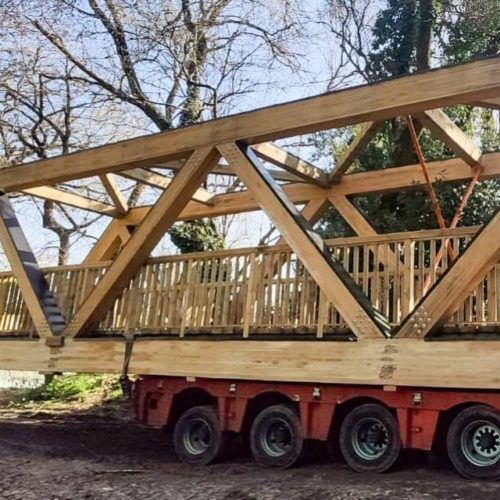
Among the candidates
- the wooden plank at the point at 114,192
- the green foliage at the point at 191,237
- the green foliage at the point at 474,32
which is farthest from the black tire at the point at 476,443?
the green foliage at the point at 474,32

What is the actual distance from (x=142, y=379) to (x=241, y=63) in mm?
15221

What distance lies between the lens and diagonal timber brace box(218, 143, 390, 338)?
6520mm

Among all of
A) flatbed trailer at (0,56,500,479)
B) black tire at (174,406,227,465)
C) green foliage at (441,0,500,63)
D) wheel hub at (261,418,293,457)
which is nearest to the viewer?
flatbed trailer at (0,56,500,479)

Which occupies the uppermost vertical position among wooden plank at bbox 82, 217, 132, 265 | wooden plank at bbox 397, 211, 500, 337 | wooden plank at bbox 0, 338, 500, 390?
wooden plank at bbox 82, 217, 132, 265

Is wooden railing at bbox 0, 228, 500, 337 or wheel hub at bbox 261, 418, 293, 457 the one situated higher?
wooden railing at bbox 0, 228, 500, 337

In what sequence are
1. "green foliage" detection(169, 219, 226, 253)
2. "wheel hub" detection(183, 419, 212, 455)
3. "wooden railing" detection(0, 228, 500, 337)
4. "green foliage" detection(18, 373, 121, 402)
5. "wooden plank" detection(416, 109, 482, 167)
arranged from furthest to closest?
"green foliage" detection(18, 373, 121, 402) → "green foliage" detection(169, 219, 226, 253) → "wooden plank" detection(416, 109, 482, 167) → "wheel hub" detection(183, 419, 212, 455) → "wooden railing" detection(0, 228, 500, 337)

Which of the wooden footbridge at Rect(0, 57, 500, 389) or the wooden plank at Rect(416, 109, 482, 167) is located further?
the wooden plank at Rect(416, 109, 482, 167)

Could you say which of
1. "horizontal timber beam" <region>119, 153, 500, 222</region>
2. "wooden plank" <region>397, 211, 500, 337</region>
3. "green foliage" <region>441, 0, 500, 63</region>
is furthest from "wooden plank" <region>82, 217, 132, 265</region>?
"green foliage" <region>441, 0, 500, 63</region>

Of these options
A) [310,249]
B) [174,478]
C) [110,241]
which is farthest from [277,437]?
[110,241]

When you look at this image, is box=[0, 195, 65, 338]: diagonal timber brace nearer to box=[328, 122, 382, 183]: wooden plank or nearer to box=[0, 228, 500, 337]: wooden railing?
box=[0, 228, 500, 337]: wooden railing

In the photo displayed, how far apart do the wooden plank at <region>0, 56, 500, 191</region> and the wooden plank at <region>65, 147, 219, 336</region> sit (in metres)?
0.29

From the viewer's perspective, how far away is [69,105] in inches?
838

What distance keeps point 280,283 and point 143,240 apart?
74.2 inches

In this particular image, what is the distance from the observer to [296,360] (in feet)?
23.0
